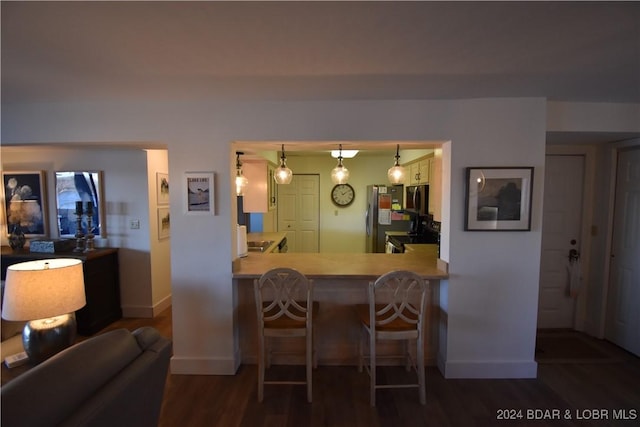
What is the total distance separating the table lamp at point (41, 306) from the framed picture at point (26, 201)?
2531mm

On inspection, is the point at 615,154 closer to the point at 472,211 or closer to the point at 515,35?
the point at 472,211

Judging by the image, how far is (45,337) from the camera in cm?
154

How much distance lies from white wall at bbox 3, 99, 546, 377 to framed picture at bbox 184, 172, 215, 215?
0.18ft

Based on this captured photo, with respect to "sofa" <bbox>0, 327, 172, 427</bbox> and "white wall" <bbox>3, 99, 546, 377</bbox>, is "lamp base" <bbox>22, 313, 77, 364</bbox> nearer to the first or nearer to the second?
"sofa" <bbox>0, 327, 172, 427</bbox>

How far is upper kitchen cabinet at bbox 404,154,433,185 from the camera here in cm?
396

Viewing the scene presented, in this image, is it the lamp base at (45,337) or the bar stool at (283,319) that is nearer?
the lamp base at (45,337)

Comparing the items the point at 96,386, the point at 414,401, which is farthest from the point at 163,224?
the point at 414,401

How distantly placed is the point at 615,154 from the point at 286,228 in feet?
17.0

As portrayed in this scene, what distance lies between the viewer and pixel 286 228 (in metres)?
6.51

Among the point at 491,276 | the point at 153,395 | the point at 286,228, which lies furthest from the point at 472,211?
the point at 286,228

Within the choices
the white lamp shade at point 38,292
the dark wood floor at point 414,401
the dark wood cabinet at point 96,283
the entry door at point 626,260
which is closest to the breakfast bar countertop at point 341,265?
the dark wood floor at point 414,401

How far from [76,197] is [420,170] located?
4457 mm

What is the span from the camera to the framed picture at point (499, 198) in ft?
7.76

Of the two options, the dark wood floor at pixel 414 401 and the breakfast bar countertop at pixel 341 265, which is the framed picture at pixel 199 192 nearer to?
the breakfast bar countertop at pixel 341 265
